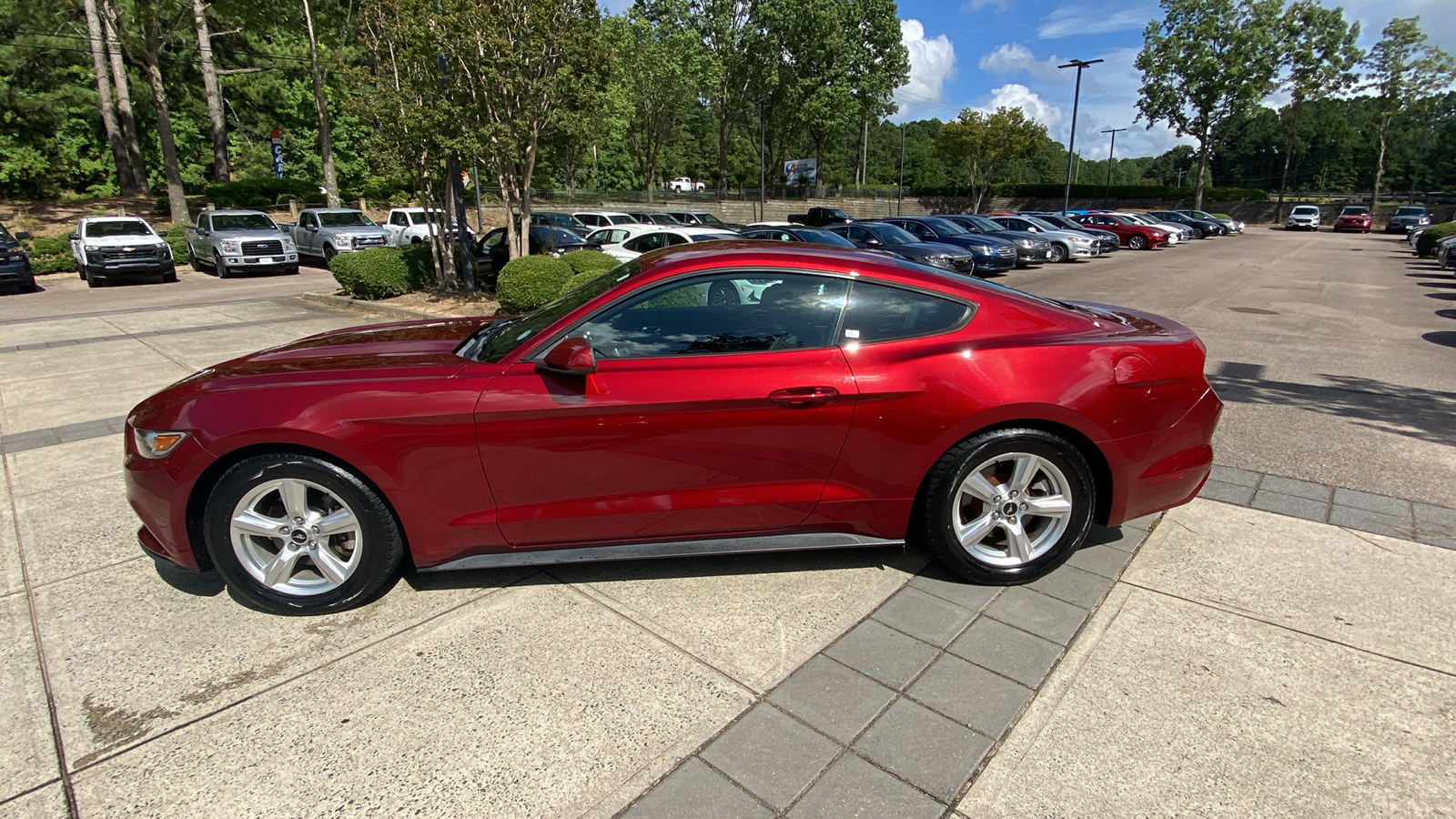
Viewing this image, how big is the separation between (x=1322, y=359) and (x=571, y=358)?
9.01m

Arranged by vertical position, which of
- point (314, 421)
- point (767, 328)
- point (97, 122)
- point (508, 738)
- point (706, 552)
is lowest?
point (508, 738)

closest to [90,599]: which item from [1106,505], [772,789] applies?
[772,789]

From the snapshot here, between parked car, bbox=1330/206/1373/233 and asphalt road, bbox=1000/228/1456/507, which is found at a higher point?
parked car, bbox=1330/206/1373/233

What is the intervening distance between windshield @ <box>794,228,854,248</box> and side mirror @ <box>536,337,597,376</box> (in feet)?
43.5

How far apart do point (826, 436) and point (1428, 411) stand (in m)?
6.05

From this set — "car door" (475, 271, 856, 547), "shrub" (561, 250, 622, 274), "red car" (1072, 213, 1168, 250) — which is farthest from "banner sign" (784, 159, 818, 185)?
"car door" (475, 271, 856, 547)

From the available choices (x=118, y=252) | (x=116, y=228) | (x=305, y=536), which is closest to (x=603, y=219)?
(x=118, y=252)

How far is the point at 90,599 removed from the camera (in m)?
3.38

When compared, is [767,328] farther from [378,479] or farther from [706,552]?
[378,479]

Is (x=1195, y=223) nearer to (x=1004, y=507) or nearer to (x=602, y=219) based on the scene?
(x=602, y=219)

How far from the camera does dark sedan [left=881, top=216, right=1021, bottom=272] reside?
18.4 metres

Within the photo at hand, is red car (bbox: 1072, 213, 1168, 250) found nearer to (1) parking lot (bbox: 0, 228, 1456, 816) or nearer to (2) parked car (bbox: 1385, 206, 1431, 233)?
(2) parked car (bbox: 1385, 206, 1431, 233)

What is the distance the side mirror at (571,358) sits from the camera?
9.57 ft

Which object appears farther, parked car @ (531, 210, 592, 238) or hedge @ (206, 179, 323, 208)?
hedge @ (206, 179, 323, 208)
